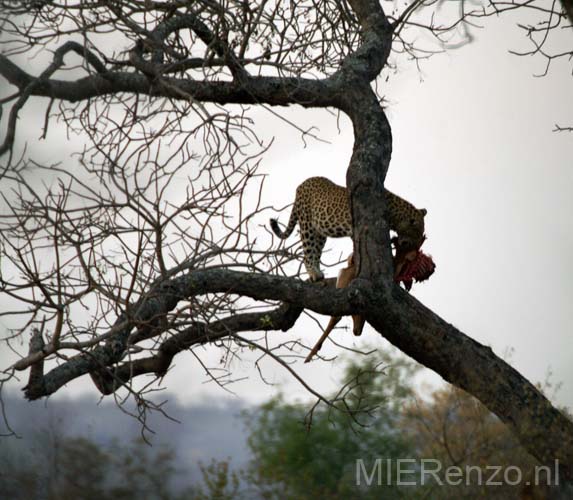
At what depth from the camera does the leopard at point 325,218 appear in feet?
20.5

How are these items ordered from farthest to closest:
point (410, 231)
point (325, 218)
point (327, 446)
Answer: point (327, 446) → point (325, 218) → point (410, 231)

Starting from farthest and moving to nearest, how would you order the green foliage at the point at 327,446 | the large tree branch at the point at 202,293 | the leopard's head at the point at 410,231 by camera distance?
the green foliage at the point at 327,446 → the leopard's head at the point at 410,231 → the large tree branch at the point at 202,293

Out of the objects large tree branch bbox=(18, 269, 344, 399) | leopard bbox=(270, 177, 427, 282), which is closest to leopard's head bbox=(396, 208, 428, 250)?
leopard bbox=(270, 177, 427, 282)

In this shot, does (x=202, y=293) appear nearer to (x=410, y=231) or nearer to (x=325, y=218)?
(x=325, y=218)

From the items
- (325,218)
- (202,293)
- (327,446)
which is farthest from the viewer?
(327,446)

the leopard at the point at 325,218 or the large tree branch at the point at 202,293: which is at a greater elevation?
the leopard at the point at 325,218

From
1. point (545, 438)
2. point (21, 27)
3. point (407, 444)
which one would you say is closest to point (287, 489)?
point (407, 444)

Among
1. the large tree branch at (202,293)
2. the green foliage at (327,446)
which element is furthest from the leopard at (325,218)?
the green foliage at (327,446)

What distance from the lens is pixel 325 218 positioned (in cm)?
640

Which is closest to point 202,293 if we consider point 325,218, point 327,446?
point 325,218

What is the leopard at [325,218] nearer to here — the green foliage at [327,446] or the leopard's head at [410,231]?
the leopard's head at [410,231]

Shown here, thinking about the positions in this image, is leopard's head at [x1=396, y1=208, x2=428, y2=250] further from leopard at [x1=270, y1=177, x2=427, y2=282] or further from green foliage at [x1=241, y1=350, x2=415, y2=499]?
green foliage at [x1=241, y1=350, x2=415, y2=499]

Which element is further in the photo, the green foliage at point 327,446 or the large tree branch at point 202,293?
the green foliage at point 327,446

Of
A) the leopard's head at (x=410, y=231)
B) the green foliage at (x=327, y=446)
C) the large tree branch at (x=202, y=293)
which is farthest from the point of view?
the green foliage at (x=327, y=446)
